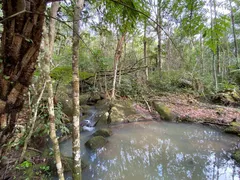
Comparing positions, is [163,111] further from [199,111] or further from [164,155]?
[164,155]

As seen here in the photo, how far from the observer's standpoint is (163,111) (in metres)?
7.53

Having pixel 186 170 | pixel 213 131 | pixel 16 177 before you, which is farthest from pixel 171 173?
pixel 213 131

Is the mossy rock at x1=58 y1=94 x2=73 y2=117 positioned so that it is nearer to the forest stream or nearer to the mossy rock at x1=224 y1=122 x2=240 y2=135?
the forest stream

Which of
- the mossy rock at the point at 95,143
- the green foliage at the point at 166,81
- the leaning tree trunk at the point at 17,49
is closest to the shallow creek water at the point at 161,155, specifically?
the mossy rock at the point at 95,143

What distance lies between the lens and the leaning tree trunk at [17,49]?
1.00 meters

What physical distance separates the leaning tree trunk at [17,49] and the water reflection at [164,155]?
2923 millimetres

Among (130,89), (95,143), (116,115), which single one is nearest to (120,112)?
(116,115)

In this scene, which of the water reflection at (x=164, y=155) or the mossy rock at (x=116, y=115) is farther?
the mossy rock at (x=116, y=115)

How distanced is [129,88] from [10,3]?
847 cm

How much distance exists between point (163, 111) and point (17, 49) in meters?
7.13

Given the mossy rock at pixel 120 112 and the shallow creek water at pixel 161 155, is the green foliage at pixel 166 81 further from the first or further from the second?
the shallow creek water at pixel 161 155

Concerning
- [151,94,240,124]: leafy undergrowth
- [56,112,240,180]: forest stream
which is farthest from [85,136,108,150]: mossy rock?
[151,94,240,124]: leafy undergrowth

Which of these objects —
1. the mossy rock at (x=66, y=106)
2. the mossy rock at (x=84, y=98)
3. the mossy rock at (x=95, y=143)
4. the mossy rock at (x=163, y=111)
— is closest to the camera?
the mossy rock at (x=95, y=143)

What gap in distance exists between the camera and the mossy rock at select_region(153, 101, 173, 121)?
24.0 feet
